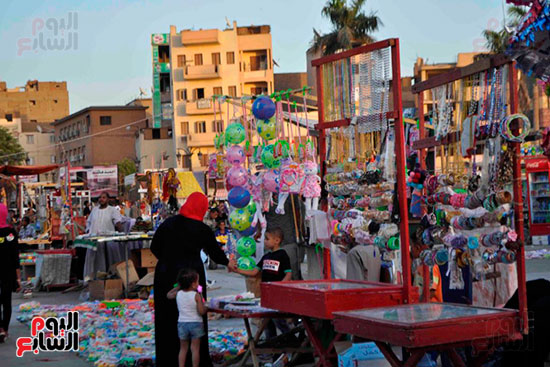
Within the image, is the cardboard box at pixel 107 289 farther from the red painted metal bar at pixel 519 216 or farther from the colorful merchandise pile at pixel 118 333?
the red painted metal bar at pixel 519 216

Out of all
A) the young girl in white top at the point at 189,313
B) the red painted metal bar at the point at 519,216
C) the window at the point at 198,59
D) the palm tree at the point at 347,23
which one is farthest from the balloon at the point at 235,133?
the window at the point at 198,59

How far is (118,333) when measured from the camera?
31.9ft

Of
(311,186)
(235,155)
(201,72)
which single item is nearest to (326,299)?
(311,186)

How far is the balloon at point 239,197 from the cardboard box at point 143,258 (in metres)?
4.12

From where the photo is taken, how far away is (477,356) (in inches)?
209

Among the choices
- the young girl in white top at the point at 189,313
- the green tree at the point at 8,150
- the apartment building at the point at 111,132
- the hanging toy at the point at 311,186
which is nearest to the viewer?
the young girl in white top at the point at 189,313

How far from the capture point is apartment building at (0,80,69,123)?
95125mm

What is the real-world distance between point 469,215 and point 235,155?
5.50 metres

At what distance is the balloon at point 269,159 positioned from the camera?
10.1 meters

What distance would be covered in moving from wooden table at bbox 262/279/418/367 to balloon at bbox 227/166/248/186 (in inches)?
157

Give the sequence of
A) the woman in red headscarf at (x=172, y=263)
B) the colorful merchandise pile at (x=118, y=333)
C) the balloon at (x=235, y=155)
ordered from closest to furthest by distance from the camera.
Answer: the woman in red headscarf at (x=172, y=263) → the colorful merchandise pile at (x=118, y=333) → the balloon at (x=235, y=155)

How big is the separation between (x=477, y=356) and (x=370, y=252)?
2.17 m

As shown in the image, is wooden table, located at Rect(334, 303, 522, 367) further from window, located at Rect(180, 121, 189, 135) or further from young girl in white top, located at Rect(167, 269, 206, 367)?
window, located at Rect(180, 121, 189, 135)

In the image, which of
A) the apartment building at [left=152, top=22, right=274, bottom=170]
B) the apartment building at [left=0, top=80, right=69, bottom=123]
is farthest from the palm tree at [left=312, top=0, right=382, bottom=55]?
the apartment building at [left=0, top=80, right=69, bottom=123]
